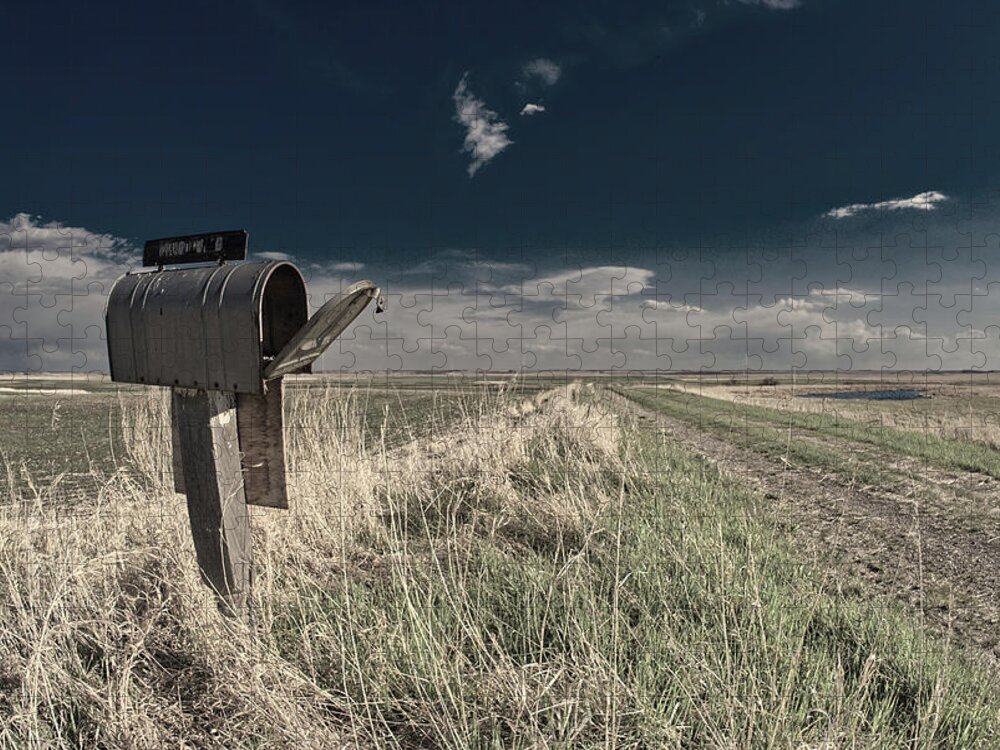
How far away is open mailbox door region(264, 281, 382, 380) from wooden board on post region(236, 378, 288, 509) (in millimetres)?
367

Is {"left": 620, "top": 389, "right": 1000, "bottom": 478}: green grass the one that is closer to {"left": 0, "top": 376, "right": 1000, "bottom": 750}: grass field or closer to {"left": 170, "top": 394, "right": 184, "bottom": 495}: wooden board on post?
{"left": 0, "top": 376, "right": 1000, "bottom": 750}: grass field

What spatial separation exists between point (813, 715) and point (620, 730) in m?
0.94

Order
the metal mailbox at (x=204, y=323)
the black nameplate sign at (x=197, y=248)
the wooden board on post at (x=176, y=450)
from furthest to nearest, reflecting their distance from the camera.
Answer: the wooden board on post at (x=176, y=450) → the black nameplate sign at (x=197, y=248) → the metal mailbox at (x=204, y=323)

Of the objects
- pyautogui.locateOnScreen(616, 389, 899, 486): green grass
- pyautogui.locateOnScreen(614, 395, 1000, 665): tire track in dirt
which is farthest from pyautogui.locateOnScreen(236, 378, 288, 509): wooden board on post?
pyautogui.locateOnScreen(616, 389, 899, 486): green grass

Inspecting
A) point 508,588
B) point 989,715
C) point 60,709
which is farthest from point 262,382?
point 989,715

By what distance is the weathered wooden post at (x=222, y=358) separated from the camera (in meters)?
2.69

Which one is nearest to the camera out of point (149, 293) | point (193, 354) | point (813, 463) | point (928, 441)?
point (193, 354)

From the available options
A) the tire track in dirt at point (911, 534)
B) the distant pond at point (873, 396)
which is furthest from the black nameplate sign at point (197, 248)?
the distant pond at point (873, 396)

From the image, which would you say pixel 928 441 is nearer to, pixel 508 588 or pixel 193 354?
pixel 508 588

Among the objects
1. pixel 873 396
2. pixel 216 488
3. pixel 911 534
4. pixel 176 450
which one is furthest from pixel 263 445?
pixel 873 396

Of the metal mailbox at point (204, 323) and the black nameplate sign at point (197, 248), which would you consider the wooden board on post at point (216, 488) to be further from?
the black nameplate sign at point (197, 248)

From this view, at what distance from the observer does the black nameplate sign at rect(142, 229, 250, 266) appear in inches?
112

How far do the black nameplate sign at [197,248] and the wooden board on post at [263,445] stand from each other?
27.9 inches

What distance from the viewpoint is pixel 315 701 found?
261 cm
